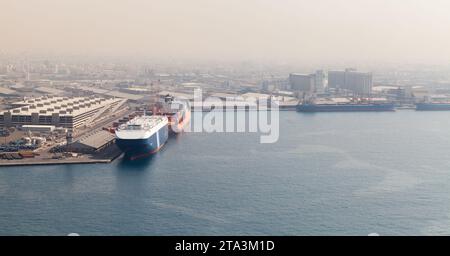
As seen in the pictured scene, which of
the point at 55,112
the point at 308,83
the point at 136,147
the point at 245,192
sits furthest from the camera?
the point at 308,83

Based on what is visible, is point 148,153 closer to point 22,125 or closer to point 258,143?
point 258,143

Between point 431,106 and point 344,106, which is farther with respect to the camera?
point 431,106

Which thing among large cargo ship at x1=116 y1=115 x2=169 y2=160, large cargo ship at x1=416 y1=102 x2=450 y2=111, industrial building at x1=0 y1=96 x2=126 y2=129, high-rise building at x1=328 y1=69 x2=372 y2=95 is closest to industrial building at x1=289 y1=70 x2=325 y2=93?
high-rise building at x1=328 y1=69 x2=372 y2=95

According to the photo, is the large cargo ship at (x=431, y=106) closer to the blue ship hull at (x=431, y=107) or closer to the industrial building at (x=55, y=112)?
the blue ship hull at (x=431, y=107)

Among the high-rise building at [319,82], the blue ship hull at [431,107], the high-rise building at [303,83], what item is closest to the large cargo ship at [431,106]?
the blue ship hull at [431,107]

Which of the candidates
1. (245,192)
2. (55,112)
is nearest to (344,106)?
(55,112)

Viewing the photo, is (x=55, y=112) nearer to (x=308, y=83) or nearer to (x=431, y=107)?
(x=431, y=107)
